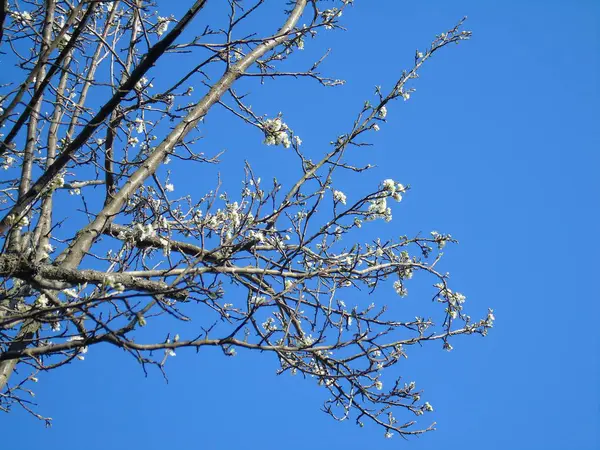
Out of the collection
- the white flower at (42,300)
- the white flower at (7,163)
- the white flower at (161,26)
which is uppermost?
the white flower at (161,26)

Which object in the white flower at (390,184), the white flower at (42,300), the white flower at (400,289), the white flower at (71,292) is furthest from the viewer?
the white flower at (400,289)

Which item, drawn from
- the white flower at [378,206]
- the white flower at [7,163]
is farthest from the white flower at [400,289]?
the white flower at [7,163]

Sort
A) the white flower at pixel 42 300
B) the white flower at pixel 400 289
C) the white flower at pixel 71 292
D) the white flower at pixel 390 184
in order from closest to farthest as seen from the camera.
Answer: the white flower at pixel 71 292
the white flower at pixel 42 300
the white flower at pixel 390 184
the white flower at pixel 400 289

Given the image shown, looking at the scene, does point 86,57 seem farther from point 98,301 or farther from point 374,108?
point 98,301

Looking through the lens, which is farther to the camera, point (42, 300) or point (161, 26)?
point (161, 26)

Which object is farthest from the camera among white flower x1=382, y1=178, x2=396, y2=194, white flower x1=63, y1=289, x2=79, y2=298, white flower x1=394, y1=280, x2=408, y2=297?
white flower x1=394, y1=280, x2=408, y2=297

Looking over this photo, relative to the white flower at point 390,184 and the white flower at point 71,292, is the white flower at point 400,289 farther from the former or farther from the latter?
the white flower at point 71,292

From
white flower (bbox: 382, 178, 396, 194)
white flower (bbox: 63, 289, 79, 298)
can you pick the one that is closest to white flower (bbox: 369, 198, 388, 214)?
white flower (bbox: 382, 178, 396, 194)

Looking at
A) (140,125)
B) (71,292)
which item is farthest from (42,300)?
(140,125)

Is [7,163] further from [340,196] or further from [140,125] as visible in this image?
[340,196]

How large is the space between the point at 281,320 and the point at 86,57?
3641 millimetres

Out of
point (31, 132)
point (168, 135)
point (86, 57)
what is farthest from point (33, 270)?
point (86, 57)

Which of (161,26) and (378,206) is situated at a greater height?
(161,26)

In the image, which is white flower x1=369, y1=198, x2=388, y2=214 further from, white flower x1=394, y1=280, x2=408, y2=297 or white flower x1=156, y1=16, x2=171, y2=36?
white flower x1=156, y1=16, x2=171, y2=36
